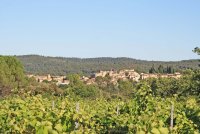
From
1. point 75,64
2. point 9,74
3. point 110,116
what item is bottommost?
point 9,74

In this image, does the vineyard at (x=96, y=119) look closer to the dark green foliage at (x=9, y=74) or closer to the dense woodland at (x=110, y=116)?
the dense woodland at (x=110, y=116)

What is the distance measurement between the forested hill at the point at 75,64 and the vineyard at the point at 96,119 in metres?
122

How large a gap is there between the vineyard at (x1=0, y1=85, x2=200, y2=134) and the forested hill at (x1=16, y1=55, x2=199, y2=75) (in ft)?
402

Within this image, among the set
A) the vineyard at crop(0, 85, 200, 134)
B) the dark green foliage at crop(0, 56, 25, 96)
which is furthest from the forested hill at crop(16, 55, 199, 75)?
the vineyard at crop(0, 85, 200, 134)

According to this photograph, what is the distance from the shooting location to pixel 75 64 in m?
154

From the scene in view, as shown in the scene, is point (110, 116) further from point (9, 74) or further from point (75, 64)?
point (75, 64)

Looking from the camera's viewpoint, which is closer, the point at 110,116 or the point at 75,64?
the point at 110,116

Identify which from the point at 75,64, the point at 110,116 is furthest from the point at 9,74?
the point at 75,64

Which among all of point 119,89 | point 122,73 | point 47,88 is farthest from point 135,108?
point 122,73

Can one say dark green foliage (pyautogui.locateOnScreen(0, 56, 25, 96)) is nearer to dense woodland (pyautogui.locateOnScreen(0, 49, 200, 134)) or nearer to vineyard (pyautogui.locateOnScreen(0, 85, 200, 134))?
dense woodland (pyautogui.locateOnScreen(0, 49, 200, 134))

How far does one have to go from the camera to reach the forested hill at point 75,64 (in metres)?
142

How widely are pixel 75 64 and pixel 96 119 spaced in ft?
471

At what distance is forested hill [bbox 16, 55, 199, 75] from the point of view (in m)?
142

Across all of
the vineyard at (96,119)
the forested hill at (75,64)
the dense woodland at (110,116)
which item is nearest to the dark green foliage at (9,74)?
the dense woodland at (110,116)
